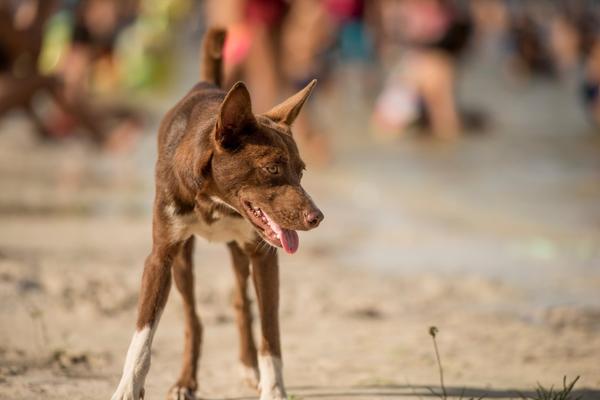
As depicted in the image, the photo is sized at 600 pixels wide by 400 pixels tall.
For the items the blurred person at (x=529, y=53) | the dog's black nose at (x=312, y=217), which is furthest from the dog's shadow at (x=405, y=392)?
the blurred person at (x=529, y=53)

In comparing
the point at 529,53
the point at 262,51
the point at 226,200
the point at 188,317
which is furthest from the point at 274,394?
the point at 529,53

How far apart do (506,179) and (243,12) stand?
408 centimetres

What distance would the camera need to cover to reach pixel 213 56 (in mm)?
5336

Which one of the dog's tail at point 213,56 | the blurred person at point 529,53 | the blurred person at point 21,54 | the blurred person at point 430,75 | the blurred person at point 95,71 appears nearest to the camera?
the dog's tail at point 213,56

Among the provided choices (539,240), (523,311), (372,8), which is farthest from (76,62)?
(523,311)

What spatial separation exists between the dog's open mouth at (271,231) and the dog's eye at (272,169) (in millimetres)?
146

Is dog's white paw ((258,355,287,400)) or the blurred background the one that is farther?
the blurred background

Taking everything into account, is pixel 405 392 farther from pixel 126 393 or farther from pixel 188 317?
pixel 126 393

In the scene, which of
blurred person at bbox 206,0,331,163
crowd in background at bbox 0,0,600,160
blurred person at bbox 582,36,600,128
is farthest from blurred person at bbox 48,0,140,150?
blurred person at bbox 582,36,600,128

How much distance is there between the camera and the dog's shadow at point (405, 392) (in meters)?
4.96

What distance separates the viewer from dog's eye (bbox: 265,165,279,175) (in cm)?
424

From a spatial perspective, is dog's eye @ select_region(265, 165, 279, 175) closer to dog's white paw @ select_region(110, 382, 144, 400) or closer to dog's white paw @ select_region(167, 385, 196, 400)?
dog's white paw @ select_region(110, 382, 144, 400)

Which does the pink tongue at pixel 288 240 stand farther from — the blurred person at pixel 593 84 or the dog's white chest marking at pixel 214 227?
the blurred person at pixel 593 84

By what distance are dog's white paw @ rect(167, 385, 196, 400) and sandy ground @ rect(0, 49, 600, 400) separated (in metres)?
0.12
